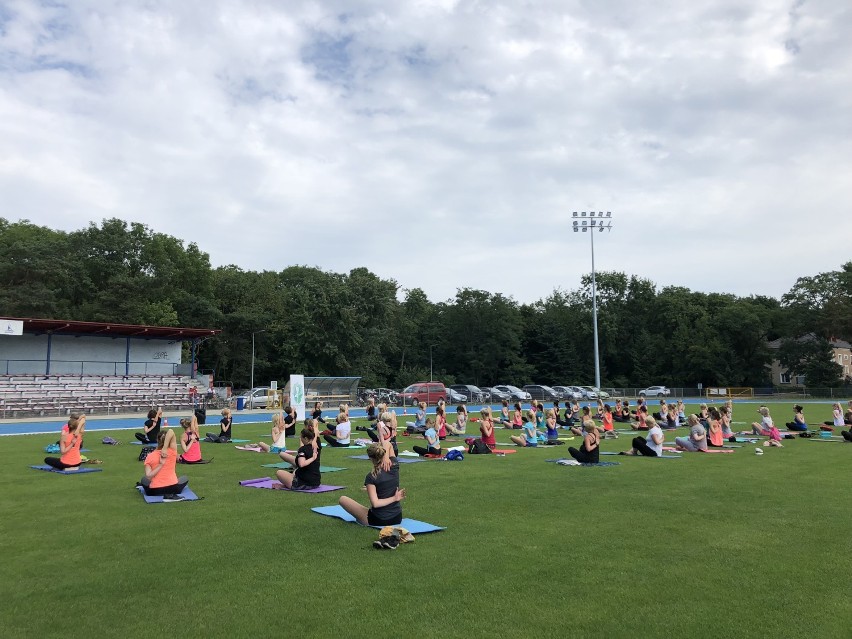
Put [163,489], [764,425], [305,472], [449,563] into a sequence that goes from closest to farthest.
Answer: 1. [449,563]
2. [163,489]
3. [305,472]
4. [764,425]

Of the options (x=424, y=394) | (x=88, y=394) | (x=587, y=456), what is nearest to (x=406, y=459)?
(x=587, y=456)

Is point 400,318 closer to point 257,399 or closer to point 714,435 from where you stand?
point 257,399

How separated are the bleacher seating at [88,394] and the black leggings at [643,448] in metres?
28.8

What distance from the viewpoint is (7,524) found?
8141 mm

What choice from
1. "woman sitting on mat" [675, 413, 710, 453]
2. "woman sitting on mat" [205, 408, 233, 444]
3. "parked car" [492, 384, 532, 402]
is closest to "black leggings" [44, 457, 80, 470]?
"woman sitting on mat" [205, 408, 233, 444]

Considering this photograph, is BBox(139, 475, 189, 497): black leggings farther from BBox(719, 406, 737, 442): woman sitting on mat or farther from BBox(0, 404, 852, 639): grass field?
BBox(719, 406, 737, 442): woman sitting on mat

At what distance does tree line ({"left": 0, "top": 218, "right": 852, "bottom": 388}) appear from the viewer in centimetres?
5844

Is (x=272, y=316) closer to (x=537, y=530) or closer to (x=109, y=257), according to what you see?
(x=109, y=257)

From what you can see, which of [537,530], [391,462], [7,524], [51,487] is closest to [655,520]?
[537,530]

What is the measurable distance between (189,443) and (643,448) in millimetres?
11383

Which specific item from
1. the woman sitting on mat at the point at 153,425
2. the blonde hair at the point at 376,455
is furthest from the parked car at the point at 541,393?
the blonde hair at the point at 376,455

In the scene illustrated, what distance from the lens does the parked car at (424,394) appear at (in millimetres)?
47031

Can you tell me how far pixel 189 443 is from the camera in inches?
558

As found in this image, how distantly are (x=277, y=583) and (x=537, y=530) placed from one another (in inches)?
138
